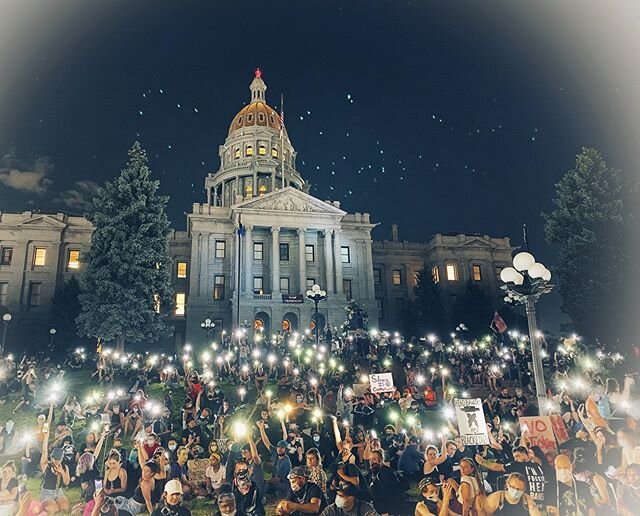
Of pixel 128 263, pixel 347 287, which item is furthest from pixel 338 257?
pixel 128 263

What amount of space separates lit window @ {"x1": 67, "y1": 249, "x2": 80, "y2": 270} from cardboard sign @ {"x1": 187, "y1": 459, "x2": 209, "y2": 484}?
42.2 metres

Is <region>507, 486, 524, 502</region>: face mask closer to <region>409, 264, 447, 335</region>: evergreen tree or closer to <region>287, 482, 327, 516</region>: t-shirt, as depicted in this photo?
<region>287, 482, 327, 516</region>: t-shirt

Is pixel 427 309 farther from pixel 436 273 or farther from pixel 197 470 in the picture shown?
pixel 197 470

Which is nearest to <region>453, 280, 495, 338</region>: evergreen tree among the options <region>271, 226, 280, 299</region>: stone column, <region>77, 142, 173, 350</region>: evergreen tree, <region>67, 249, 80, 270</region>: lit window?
<region>271, 226, 280, 299</region>: stone column

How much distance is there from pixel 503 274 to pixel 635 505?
4863mm

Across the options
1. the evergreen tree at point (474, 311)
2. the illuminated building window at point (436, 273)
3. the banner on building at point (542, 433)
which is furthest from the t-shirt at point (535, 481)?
the illuminated building window at point (436, 273)

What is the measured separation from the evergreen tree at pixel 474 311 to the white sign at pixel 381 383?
33.5 m

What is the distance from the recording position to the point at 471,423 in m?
10.3

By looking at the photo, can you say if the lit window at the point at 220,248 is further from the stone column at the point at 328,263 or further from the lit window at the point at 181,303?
the stone column at the point at 328,263

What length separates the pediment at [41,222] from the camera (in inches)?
1820

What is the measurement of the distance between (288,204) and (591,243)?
1106 inches

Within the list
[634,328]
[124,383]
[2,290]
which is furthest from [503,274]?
[2,290]

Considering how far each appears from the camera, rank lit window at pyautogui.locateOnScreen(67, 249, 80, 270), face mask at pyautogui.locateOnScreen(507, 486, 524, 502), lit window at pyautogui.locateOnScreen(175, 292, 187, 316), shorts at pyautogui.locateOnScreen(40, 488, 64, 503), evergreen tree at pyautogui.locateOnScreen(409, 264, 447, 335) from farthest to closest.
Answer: evergreen tree at pyautogui.locateOnScreen(409, 264, 447, 335)
lit window at pyautogui.locateOnScreen(175, 292, 187, 316)
lit window at pyautogui.locateOnScreen(67, 249, 80, 270)
shorts at pyautogui.locateOnScreen(40, 488, 64, 503)
face mask at pyautogui.locateOnScreen(507, 486, 524, 502)

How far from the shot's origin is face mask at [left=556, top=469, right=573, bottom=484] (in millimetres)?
8031
